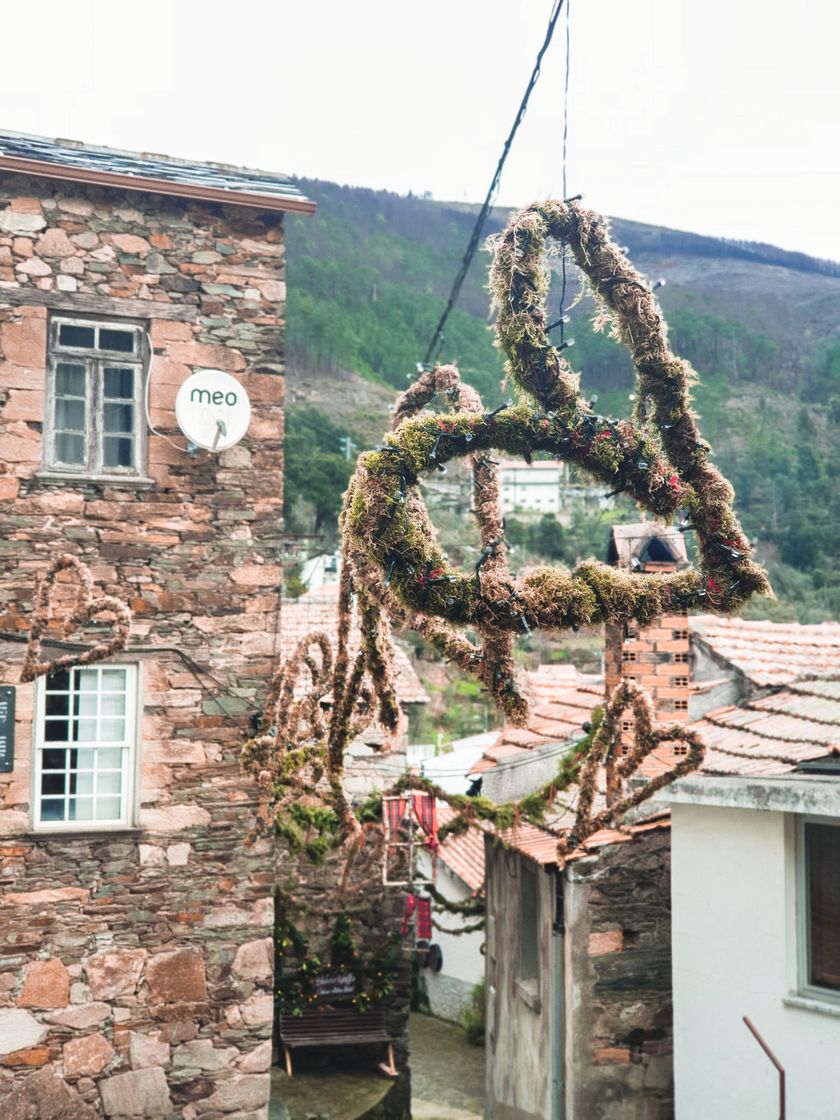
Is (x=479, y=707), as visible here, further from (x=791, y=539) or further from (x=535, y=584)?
(x=535, y=584)

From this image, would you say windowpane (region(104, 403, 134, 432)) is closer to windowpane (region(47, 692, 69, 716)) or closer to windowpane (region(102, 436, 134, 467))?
windowpane (region(102, 436, 134, 467))

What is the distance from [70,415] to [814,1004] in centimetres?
680

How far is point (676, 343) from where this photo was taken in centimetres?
6850

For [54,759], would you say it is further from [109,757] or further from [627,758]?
[627,758]

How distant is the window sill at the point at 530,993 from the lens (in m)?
9.66

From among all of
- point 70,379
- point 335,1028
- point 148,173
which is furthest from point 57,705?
point 335,1028

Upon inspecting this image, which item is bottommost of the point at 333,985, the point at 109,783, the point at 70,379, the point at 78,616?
the point at 333,985

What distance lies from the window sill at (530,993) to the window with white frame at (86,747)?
12.0 ft

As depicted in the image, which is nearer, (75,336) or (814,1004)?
(814,1004)

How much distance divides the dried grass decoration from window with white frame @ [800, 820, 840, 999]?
352 cm

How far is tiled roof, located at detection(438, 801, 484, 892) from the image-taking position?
17.8 meters

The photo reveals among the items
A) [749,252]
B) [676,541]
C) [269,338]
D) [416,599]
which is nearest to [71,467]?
[269,338]

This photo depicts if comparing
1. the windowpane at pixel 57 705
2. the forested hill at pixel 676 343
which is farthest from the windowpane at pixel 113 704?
the forested hill at pixel 676 343

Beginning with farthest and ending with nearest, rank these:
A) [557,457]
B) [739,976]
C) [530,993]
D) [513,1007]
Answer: [513,1007]
[530,993]
[739,976]
[557,457]
